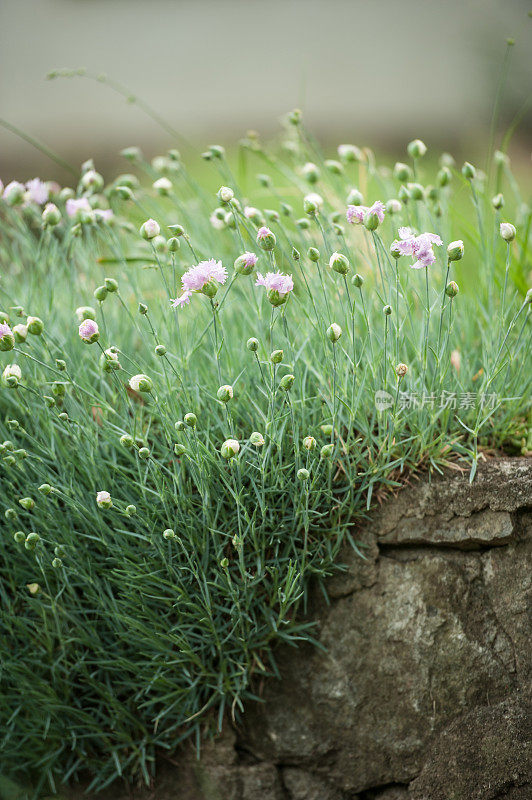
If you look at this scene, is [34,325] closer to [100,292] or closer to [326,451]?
[100,292]

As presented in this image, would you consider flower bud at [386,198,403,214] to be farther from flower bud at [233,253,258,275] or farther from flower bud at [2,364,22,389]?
flower bud at [2,364,22,389]

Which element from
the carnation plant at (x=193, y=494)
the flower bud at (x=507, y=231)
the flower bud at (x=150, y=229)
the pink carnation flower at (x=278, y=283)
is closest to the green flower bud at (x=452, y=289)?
the carnation plant at (x=193, y=494)

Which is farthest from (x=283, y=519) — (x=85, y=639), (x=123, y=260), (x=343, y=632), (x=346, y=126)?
(x=346, y=126)

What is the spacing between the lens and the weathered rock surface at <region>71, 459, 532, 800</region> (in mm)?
1407

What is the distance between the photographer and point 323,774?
147cm

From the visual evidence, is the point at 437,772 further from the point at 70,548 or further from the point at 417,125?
the point at 417,125

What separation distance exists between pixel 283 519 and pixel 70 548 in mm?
474

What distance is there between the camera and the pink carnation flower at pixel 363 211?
1365 millimetres

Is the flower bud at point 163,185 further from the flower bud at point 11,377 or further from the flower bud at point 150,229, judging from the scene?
the flower bud at point 11,377

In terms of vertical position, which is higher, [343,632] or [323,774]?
[343,632]

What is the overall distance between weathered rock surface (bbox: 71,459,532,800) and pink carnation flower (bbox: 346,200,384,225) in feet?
1.95

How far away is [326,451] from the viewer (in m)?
1.37

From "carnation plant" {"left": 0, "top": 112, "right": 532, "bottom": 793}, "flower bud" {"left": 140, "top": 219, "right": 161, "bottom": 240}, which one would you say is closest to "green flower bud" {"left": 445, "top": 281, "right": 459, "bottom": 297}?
"carnation plant" {"left": 0, "top": 112, "right": 532, "bottom": 793}

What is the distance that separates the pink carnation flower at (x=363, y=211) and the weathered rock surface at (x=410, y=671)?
595 mm
